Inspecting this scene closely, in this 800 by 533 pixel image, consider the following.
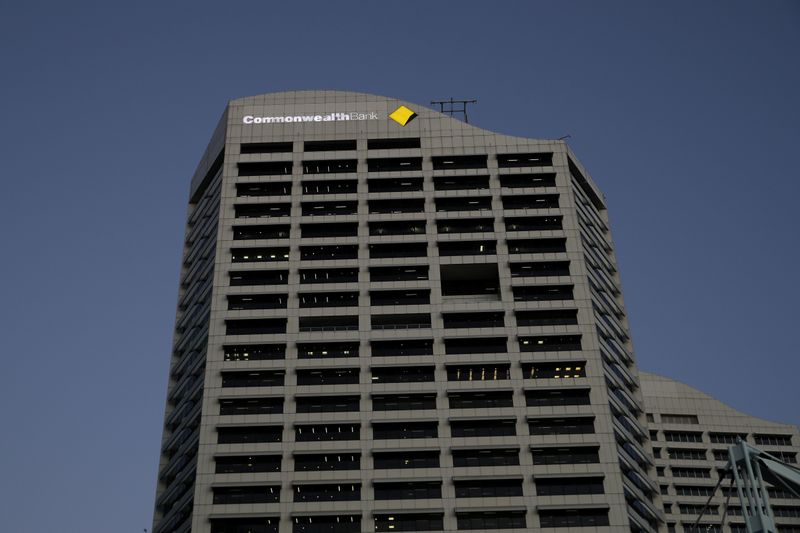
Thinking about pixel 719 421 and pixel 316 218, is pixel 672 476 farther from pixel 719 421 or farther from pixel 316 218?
pixel 316 218

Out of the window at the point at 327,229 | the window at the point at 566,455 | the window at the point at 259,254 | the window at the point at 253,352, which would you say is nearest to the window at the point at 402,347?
the window at the point at 253,352

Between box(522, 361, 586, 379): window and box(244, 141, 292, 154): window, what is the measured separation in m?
48.4

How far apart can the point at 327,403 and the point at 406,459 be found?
1211cm

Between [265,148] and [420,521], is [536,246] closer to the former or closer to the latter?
[420,521]

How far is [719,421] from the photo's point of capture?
17700 cm

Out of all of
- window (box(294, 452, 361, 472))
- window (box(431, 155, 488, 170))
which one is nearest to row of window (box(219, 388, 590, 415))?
window (box(294, 452, 361, 472))

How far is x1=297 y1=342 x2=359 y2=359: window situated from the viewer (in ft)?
417

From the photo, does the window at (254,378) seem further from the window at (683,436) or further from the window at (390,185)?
the window at (683,436)

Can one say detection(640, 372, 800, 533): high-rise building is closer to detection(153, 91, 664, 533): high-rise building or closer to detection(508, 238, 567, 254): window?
detection(153, 91, 664, 533): high-rise building

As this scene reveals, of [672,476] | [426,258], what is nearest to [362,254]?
[426,258]

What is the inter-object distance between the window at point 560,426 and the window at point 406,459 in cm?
1221

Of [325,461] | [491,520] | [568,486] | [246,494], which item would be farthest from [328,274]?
[568,486]

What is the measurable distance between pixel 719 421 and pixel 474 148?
70.7 metres

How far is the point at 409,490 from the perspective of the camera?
381 feet
